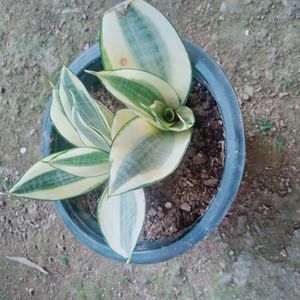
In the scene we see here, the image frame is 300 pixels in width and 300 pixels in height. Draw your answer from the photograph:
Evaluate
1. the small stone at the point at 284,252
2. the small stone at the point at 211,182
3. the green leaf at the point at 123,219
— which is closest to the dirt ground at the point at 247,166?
the small stone at the point at 284,252

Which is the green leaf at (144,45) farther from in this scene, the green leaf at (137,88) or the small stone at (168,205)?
the small stone at (168,205)

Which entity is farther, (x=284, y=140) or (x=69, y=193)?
(x=284, y=140)

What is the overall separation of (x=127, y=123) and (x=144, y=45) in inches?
4.8

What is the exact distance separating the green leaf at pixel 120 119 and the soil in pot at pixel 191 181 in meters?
0.18

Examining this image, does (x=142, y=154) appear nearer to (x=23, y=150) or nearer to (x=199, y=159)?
(x=199, y=159)

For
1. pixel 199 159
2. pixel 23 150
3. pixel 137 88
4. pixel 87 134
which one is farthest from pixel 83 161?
pixel 23 150

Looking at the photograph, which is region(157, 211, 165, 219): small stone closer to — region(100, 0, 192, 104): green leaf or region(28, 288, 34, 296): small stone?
region(100, 0, 192, 104): green leaf

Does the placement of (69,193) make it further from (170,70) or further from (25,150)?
(25,150)

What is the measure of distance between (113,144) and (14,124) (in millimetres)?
712

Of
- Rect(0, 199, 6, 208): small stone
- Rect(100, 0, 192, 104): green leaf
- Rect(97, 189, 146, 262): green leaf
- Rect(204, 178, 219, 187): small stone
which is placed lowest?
Rect(0, 199, 6, 208): small stone

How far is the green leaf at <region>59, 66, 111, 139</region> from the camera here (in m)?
0.80

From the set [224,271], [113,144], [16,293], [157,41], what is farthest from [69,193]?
[16,293]

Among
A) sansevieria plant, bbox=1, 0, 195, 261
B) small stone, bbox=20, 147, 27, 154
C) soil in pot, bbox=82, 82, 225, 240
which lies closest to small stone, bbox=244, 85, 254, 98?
soil in pot, bbox=82, 82, 225, 240

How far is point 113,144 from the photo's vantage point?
2.37 feet
